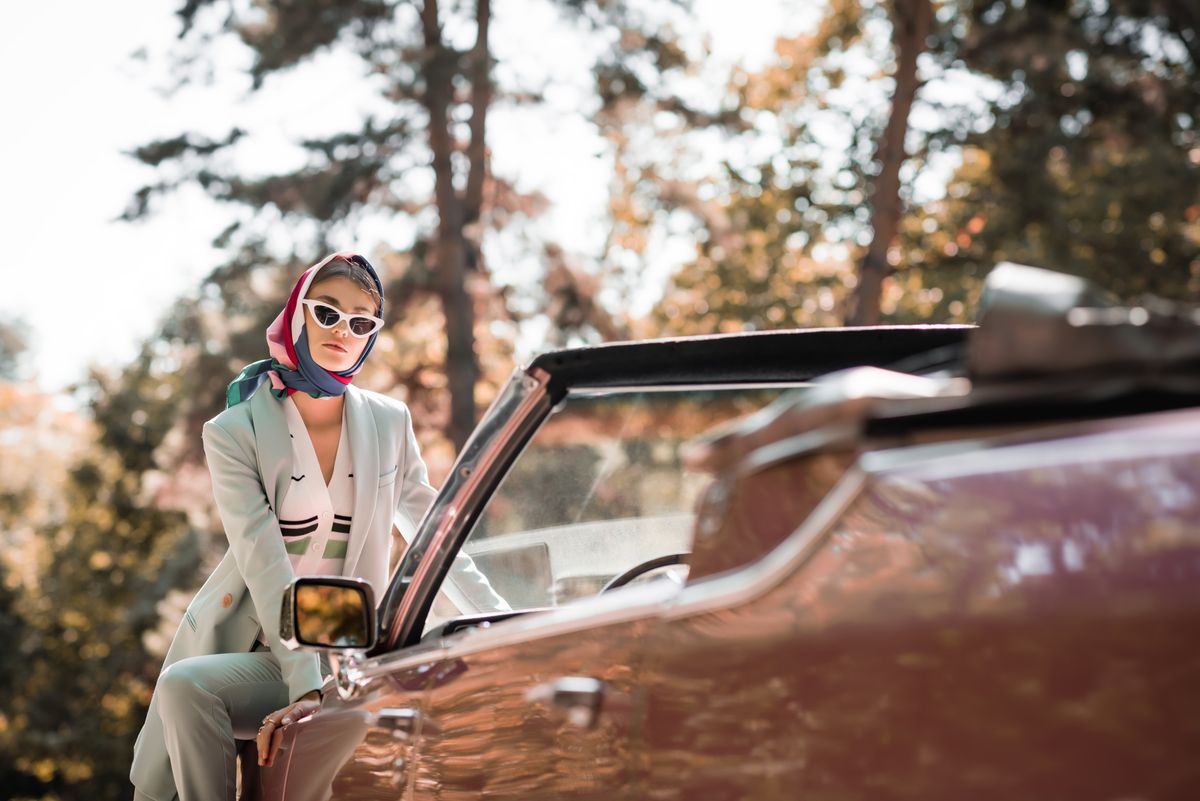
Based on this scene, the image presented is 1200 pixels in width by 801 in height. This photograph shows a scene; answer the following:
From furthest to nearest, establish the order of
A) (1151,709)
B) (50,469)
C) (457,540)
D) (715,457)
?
(50,469) < (457,540) < (715,457) < (1151,709)

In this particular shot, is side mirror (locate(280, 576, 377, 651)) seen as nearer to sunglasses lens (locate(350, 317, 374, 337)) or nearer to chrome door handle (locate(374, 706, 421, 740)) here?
chrome door handle (locate(374, 706, 421, 740))

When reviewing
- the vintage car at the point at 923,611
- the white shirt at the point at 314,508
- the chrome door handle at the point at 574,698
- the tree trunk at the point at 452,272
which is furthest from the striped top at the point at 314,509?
the tree trunk at the point at 452,272

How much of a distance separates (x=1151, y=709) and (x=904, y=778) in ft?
1.04

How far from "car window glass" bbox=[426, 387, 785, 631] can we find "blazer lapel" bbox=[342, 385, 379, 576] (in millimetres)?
939

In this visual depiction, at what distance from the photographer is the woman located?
361 cm

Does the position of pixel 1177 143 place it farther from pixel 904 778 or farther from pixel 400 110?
pixel 904 778

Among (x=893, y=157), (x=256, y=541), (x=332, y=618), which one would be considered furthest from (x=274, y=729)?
(x=893, y=157)

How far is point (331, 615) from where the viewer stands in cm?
302

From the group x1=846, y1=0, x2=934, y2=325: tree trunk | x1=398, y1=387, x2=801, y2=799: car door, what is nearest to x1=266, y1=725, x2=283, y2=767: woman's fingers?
x1=398, y1=387, x2=801, y2=799: car door

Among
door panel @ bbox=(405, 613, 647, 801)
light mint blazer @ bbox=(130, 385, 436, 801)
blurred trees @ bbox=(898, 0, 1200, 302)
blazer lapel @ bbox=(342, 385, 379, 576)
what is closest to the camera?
door panel @ bbox=(405, 613, 647, 801)

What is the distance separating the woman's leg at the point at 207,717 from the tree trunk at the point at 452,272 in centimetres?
1551

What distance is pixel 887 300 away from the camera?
30422 millimetres

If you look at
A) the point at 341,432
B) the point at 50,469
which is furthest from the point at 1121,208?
the point at 50,469

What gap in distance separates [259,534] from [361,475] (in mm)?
399
